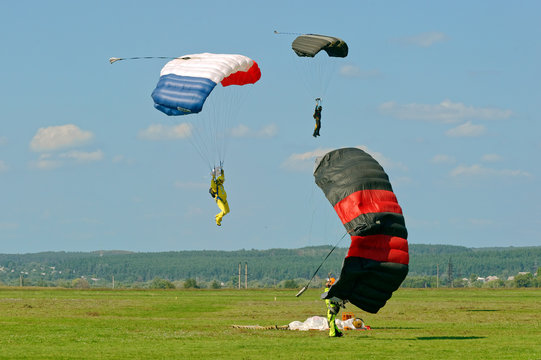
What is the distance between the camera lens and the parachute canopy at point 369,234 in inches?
1156

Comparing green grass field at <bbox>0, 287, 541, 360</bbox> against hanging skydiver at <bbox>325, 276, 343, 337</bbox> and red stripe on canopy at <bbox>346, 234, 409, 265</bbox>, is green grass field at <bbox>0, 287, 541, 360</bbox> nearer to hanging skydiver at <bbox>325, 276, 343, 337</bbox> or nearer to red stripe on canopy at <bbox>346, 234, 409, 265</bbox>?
hanging skydiver at <bbox>325, 276, 343, 337</bbox>

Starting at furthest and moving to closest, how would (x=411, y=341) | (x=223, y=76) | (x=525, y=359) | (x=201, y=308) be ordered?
(x=201, y=308)
(x=223, y=76)
(x=411, y=341)
(x=525, y=359)

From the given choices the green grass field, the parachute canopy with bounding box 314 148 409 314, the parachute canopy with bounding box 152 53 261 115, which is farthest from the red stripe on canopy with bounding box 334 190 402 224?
the parachute canopy with bounding box 152 53 261 115

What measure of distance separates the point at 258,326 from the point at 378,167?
1179 cm

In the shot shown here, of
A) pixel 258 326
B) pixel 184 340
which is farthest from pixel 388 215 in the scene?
pixel 258 326

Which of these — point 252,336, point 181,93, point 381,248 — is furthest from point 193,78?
point 381,248

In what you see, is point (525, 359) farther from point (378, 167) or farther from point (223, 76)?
point (223, 76)

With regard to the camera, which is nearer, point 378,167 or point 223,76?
point 378,167

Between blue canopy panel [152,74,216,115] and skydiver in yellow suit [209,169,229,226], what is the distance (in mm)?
3983

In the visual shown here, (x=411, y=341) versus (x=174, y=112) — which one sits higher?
(x=174, y=112)

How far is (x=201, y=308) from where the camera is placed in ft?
198

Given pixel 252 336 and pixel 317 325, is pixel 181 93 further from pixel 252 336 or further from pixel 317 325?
pixel 317 325

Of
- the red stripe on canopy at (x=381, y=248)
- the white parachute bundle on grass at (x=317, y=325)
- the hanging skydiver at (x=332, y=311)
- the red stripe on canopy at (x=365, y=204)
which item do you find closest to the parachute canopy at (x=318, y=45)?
the red stripe on canopy at (x=365, y=204)

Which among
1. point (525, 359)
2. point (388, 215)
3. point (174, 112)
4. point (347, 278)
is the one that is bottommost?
point (525, 359)
